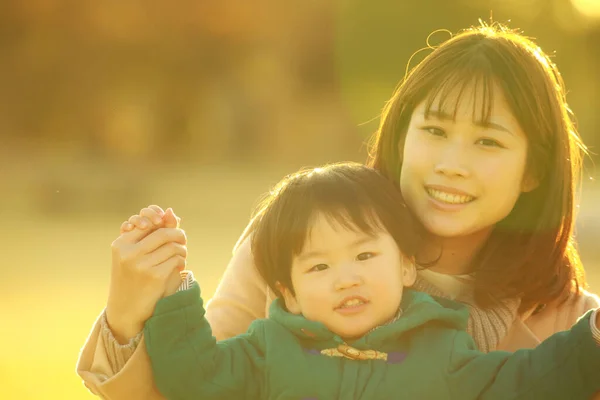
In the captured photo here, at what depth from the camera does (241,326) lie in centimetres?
381

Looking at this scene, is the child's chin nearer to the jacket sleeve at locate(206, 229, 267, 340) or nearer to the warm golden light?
the jacket sleeve at locate(206, 229, 267, 340)

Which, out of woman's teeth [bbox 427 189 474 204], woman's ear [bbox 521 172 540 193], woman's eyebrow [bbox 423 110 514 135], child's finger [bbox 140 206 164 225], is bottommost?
child's finger [bbox 140 206 164 225]

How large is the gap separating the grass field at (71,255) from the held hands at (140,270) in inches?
236

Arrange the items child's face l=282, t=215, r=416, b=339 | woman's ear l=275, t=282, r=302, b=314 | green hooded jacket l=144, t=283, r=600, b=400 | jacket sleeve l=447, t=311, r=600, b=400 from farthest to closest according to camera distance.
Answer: woman's ear l=275, t=282, r=302, b=314 → child's face l=282, t=215, r=416, b=339 → green hooded jacket l=144, t=283, r=600, b=400 → jacket sleeve l=447, t=311, r=600, b=400

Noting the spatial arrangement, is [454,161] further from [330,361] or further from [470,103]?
[330,361]

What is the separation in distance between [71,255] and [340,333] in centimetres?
1424

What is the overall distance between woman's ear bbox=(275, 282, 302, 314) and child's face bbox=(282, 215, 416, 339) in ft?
0.18

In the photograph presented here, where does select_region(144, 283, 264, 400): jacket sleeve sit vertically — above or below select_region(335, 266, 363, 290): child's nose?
below

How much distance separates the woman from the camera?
12.0 feet

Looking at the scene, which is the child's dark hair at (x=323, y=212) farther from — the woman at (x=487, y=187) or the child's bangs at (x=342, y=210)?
the woman at (x=487, y=187)

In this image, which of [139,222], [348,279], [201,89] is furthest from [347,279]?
[201,89]

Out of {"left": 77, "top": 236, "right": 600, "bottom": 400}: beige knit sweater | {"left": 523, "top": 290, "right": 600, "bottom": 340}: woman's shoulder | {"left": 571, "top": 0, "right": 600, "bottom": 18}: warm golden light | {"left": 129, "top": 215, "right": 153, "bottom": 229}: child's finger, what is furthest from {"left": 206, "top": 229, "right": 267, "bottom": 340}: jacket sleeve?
{"left": 571, "top": 0, "right": 600, "bottom": 18}: warm golden light

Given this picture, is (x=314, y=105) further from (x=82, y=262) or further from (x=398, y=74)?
(x=82, y=262)

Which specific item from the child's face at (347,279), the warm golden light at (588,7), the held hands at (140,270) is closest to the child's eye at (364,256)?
the child's face at (347,279)
